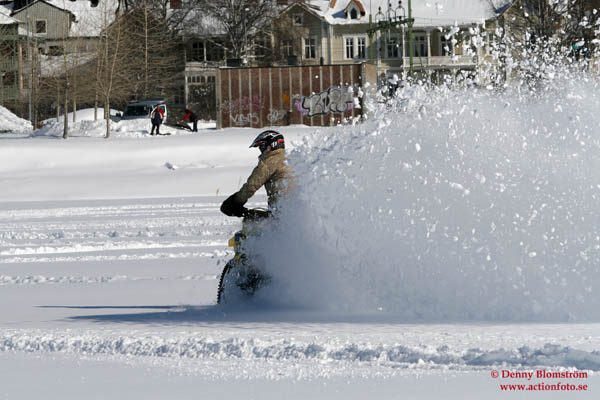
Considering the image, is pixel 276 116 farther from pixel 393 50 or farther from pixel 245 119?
pixel 393 50

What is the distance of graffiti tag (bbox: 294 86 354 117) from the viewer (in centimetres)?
3806

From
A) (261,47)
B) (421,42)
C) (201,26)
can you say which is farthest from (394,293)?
(421,42)

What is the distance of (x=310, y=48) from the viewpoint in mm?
72250

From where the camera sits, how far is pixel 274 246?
772 centimetres

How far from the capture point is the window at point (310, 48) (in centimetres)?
7188

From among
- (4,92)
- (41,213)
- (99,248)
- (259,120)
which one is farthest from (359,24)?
(99,248)

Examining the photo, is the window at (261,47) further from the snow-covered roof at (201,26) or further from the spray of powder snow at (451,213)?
the spray of powder snow at (451,213)

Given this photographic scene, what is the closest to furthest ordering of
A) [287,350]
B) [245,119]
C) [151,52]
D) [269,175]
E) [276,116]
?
[287,350], [269,175], [276,116], [245,119], [151,52]

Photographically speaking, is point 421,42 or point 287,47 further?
point 421,42

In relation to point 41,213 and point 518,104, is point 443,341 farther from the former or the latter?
point 41,213

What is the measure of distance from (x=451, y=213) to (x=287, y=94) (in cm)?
3235

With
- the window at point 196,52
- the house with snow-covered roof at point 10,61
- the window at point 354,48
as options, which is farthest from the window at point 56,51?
the window at point 354,48

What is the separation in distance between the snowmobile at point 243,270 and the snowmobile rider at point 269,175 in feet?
0.43

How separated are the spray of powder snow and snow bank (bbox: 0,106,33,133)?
44.9 meters
